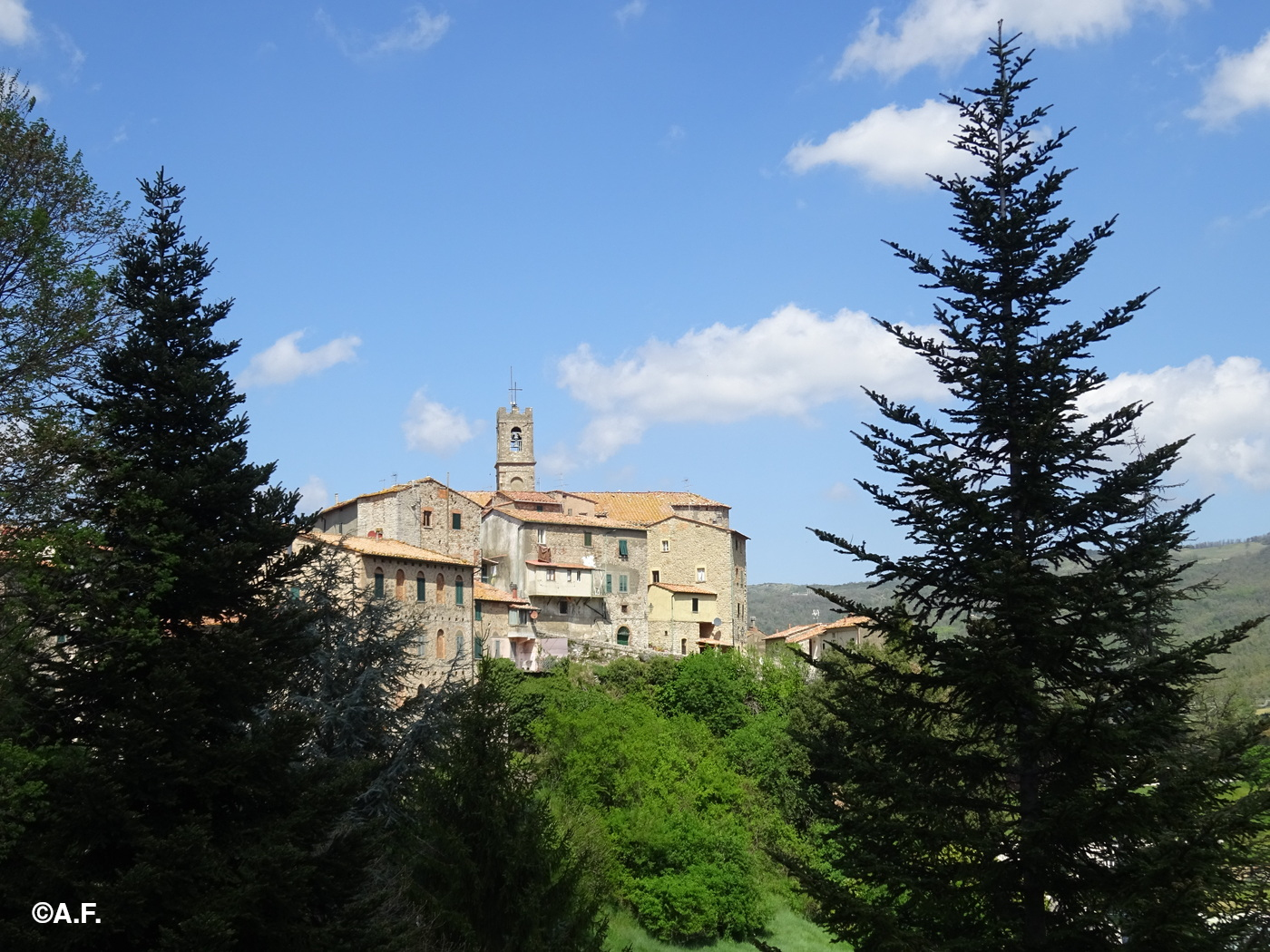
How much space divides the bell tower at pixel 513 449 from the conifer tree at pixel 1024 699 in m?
72.1

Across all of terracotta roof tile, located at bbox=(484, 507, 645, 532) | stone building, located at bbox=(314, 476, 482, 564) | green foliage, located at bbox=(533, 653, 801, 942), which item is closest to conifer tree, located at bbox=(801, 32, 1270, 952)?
green foliage, located at bbox=(533, 653, 801, 942)

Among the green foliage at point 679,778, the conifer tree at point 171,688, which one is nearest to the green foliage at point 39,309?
the conifer tree at point 171,688

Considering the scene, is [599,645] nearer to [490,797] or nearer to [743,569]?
[743,569]

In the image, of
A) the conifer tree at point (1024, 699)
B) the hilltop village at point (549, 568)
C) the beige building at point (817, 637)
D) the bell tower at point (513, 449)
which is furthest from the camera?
the bell tower at point (513, 449)

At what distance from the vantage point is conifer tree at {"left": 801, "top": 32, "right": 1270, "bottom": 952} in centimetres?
1148

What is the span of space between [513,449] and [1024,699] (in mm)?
75314

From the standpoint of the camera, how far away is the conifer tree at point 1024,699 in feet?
37.7

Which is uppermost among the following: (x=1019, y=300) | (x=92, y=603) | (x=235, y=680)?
(x=1019, y=300)

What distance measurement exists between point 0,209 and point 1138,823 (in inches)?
588

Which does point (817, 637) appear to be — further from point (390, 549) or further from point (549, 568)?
point (390, 549)

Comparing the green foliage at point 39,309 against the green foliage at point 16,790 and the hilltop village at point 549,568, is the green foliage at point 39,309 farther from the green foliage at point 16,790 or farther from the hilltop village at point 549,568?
the hilltop village at point 549,568

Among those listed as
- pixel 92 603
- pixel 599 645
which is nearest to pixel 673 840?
pixel 599 645

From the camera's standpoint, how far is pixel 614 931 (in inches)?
1407

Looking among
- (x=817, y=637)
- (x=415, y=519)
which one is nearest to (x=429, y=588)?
(x=415, y=519)
